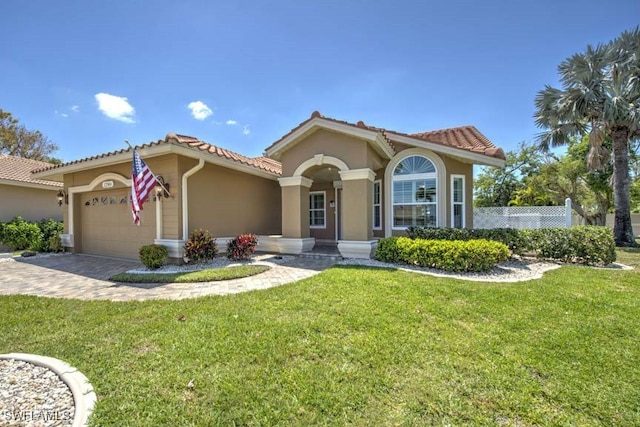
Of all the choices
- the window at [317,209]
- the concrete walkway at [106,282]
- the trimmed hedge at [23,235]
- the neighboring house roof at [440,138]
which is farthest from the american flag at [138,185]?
the trimmed hedge at [23,235]

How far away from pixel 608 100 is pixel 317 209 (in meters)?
14.3

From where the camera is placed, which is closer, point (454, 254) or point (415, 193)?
point (454, 254)

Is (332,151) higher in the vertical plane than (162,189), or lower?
higher

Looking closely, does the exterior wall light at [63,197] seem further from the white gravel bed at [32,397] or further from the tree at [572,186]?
the tree at [572,186]

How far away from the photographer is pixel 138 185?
7660mm

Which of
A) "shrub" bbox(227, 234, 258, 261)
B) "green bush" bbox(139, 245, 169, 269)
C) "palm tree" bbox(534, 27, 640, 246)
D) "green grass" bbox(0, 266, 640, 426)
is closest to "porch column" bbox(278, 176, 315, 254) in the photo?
"shrub" bbox(227, 234, 258, 261)

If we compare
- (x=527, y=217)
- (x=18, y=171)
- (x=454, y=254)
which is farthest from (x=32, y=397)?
(x=18, y=171)

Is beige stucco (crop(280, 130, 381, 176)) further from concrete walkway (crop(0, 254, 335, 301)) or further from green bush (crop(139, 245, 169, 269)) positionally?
green bush (crop(139, 245, 169, 269))

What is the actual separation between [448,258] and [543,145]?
41.4 feet

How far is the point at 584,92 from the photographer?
13094 mm

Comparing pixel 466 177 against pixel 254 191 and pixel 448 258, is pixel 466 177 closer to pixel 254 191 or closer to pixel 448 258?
pixel 448 258

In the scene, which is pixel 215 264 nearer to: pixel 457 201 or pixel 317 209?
pixel 317 209

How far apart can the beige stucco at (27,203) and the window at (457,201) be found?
2046 cm

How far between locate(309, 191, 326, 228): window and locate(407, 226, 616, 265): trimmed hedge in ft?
18.3
